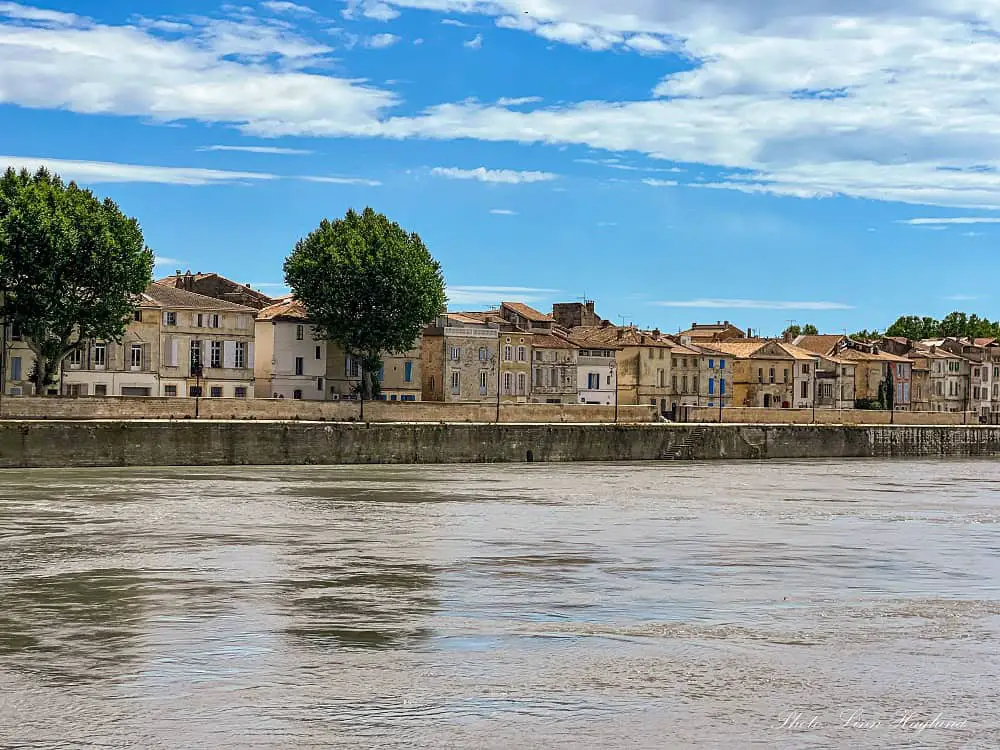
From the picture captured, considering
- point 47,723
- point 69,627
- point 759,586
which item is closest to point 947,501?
point 759,586

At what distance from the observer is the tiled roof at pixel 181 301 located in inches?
2916

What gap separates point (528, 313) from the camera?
10038 centimetres

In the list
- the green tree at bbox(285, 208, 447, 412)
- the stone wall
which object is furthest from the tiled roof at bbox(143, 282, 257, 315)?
the stone wall

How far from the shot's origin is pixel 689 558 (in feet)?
95.9

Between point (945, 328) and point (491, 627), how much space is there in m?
154

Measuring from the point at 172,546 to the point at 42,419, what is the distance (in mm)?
30893

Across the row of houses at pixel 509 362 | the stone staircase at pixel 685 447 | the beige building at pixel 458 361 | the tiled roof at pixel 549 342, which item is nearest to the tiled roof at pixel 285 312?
the row of houses at pixel 509 362

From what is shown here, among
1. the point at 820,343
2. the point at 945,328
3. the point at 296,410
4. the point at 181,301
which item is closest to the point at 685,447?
the point at 296,410

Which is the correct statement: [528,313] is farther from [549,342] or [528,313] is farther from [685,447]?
[685,447]

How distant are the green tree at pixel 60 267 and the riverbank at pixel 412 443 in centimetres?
714

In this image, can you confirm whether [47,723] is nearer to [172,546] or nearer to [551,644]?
[551,644]

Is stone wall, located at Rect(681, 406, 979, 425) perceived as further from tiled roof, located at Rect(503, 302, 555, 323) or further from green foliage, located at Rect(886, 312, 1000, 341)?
green foliage, located at Rect(886, 312, 1000, 341)

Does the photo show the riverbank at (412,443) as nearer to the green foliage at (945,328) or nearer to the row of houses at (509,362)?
the row of houses at (509,362)

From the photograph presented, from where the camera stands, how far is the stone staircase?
75.8 meters
